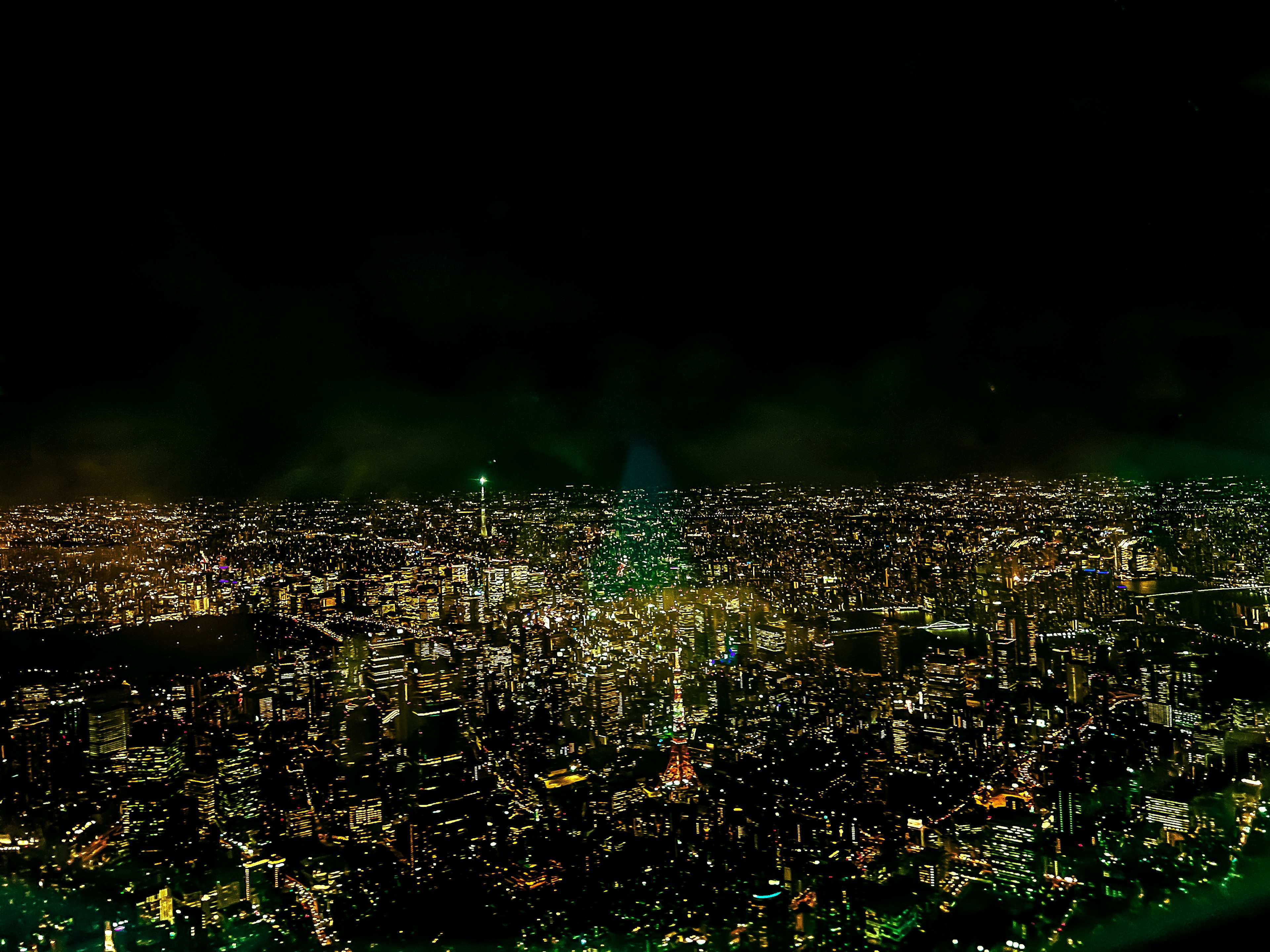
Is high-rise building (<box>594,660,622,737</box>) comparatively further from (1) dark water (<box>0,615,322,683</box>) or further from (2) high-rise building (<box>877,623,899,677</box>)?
(1) dark water (<box>0,615,322,683</box>)

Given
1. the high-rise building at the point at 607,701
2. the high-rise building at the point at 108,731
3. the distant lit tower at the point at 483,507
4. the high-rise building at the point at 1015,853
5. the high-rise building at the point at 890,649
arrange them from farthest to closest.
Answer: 1. the distant lit tower at the point at 483,507
2. the high-rise building at the point at 890,649
3. the high-rise building at the point at 607,701
4. the high-rise building at the point at 108,731
5. the high-rise building at the point at 1015,853

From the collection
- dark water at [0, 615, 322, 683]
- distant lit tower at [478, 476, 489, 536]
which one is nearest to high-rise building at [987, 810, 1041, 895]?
distant lit tower at [478, 476, 489, 536]

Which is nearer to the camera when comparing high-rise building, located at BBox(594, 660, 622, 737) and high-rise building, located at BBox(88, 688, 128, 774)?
high-rise building, located at BBox(88, 688, 128, 774)

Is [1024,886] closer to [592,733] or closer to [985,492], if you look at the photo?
[592,733]

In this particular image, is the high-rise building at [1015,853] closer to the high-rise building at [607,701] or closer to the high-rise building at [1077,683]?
the high-rise building at [1077,683]

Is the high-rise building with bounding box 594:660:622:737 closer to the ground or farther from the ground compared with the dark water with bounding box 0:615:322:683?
closer to the ground

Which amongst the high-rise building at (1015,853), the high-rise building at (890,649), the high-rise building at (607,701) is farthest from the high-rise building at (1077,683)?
the high-rise building at (607,701)
